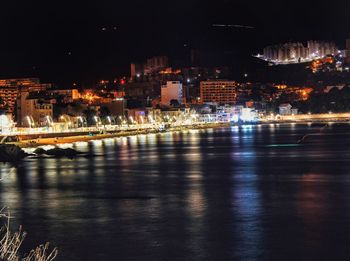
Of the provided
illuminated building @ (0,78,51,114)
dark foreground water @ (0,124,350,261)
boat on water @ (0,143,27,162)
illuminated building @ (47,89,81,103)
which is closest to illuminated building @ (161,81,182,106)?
illuminated building @ (47,89,81,103)

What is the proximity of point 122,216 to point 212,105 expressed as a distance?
62741 mm

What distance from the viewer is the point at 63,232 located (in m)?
9.09

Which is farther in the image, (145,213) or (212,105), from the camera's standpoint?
(212,105)

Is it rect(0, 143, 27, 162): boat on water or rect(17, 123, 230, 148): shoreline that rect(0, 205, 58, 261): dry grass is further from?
rect(17, 123, 230, 148): shoreline

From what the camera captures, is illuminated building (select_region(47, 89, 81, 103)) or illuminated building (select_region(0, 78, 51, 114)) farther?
illuminated building (select_region(47, 89, 81, 103))

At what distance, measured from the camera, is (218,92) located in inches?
3115

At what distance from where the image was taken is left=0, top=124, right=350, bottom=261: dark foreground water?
8.00 metres

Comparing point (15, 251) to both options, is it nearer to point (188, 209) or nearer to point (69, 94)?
point (188, 209)

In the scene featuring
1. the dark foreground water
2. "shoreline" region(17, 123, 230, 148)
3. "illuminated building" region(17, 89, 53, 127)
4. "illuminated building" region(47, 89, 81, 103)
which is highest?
"illuminated building" region(47, 89, 81, 103)

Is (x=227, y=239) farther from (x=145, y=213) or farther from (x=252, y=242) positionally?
(x=145, y=213)

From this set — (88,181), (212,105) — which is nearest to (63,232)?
(88,181)

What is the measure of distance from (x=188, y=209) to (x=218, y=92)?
68.7 meters

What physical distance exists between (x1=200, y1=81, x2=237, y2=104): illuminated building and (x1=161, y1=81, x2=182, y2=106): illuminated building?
4395mm

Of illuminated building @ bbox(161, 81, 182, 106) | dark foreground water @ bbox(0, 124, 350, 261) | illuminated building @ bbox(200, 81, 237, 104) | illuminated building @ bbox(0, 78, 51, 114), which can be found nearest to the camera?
dark foreground water @ bbox(0, 124, 350, 261)
